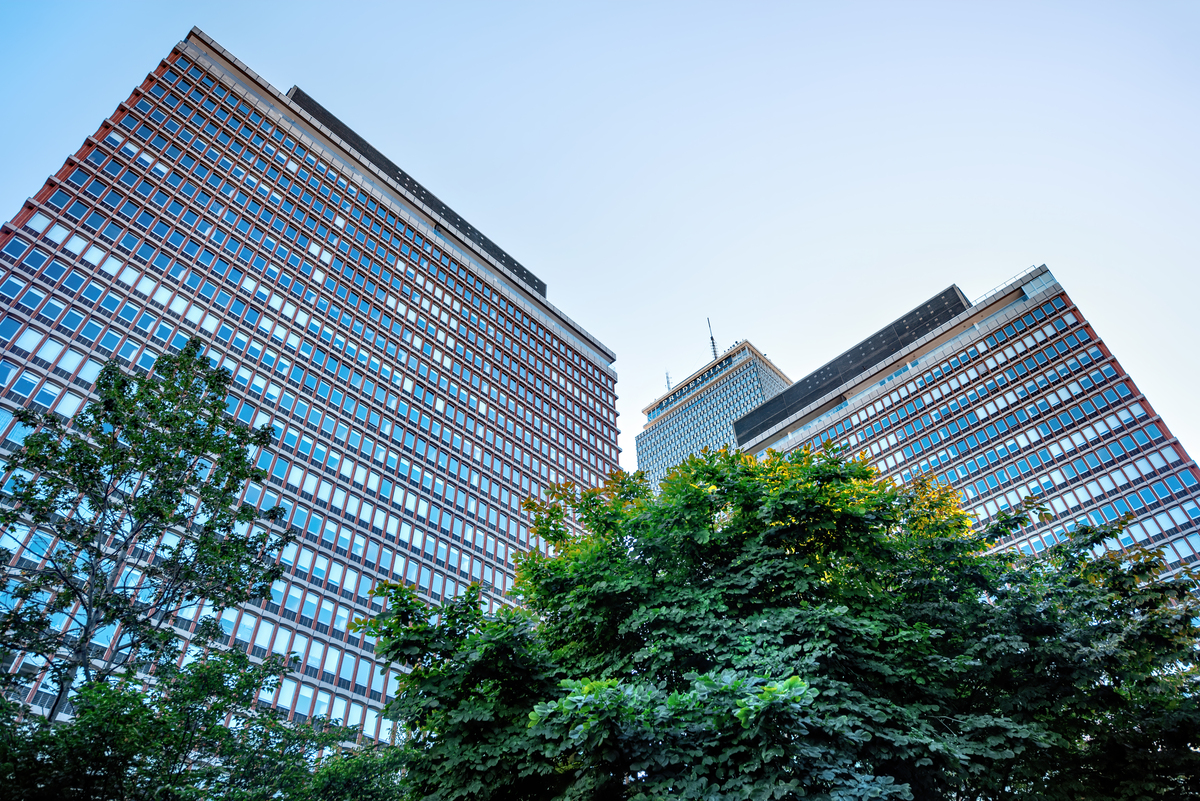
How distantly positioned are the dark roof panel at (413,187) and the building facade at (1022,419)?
45605 millimetres

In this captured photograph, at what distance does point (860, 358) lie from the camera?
99.6 m

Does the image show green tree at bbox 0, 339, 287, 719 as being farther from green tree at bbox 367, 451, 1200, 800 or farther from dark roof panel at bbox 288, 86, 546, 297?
dark roof panel at bbox 288, 86, 546, 297

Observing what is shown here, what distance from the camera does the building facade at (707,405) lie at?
6619 inches

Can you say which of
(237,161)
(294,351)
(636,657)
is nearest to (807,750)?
(636,657)

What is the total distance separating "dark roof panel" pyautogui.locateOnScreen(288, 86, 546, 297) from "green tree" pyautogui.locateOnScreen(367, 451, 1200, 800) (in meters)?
78.3

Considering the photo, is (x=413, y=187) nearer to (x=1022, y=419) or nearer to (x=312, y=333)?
(x=312, y=333)

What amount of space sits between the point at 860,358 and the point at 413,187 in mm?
66784

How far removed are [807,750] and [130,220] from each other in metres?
63.3

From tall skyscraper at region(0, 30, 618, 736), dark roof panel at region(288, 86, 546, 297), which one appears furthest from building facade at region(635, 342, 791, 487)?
tall skyscraper at region(0, 30, 618, 736)

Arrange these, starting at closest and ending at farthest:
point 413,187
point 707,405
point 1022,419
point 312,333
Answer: point 312,333
point 1022,419
point 413,187
point 707,405

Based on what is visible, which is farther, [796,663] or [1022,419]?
[1022,419]

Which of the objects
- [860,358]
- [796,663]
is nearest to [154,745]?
[796,663]

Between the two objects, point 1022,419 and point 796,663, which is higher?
point 1022,419

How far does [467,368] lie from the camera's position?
7469 centimetres
